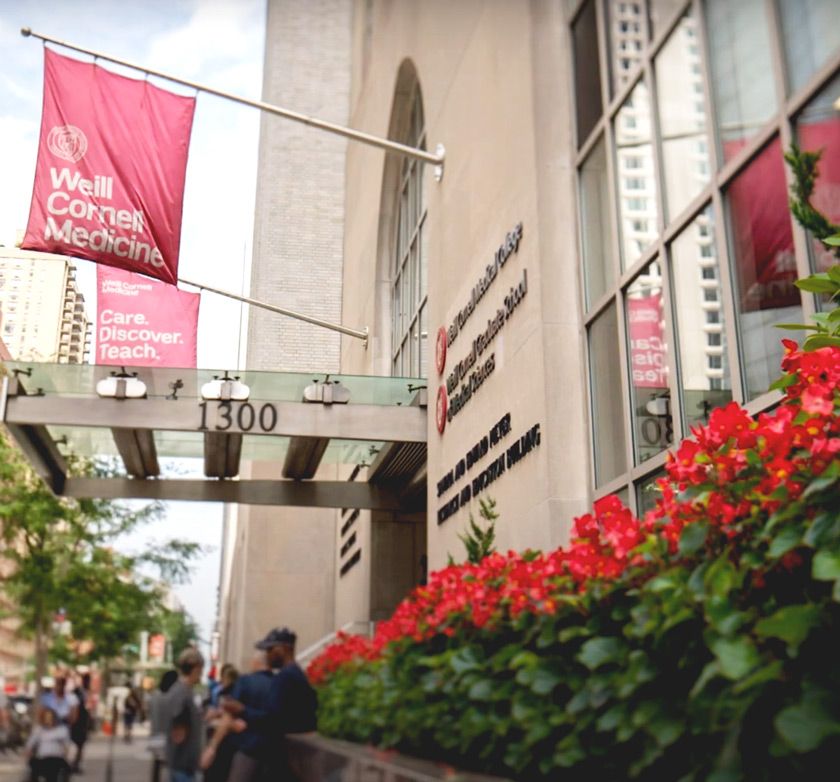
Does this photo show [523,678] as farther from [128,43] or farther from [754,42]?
[128,43]

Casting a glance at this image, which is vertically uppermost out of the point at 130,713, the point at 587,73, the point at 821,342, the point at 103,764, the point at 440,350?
the point at 587,73

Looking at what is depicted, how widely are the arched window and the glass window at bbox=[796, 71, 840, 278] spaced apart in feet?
40.3

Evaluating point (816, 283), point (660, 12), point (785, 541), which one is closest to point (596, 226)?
point (660, 12)

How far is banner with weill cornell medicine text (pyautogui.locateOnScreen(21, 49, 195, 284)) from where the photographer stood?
11797mm

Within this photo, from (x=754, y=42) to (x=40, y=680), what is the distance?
741 cm

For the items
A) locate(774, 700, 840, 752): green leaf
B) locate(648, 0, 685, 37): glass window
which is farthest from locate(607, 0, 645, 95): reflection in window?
locate(774, 700, 840, 752): green leaf

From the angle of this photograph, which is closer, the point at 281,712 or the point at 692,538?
the point at 692,538

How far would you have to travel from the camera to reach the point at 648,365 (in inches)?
390

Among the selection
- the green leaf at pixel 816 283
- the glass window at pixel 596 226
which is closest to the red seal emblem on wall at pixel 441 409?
the glass window at pixel 596 226

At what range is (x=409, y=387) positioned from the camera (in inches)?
663

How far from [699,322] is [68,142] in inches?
303

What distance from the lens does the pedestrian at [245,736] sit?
219 inches

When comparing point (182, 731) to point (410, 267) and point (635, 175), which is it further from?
point (410, 267)

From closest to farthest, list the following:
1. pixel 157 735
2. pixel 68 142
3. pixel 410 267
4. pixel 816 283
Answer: pixel 816 283 < pixel 157 735 < pixel 68 142 < pixel 410 267
